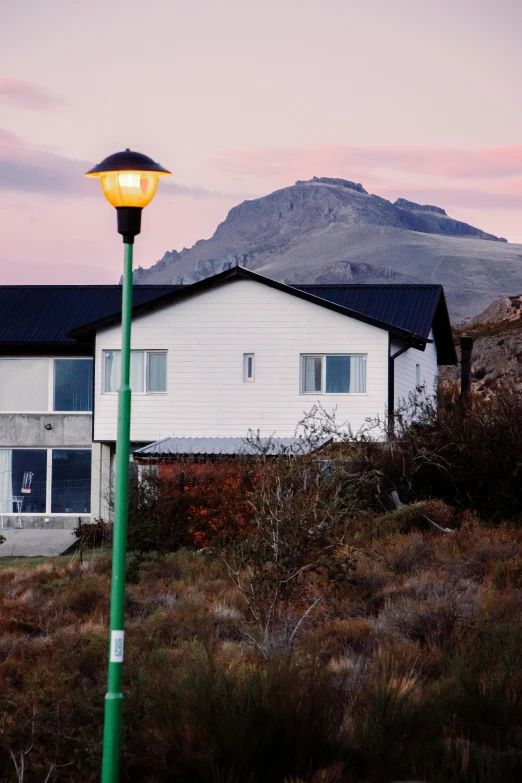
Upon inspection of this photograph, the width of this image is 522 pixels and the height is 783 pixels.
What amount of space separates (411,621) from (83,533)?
594 inches

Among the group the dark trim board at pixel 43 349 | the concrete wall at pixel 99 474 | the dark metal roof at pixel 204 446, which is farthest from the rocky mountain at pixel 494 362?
the dark trim board at pixel 43 349

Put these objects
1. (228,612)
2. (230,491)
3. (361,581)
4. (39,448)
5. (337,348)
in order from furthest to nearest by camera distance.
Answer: (39,448)
(337,348)
(230,491)
(361,581)
(228,612)

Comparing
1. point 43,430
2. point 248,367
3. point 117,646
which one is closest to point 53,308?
point 43,430

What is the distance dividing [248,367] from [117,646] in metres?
22.5

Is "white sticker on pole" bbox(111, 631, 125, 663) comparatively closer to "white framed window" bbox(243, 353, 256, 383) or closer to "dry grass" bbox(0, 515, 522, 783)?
"dry grass" bbox(0, 515, 522, 783)

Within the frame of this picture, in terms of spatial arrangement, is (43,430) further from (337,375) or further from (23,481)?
(337,375)

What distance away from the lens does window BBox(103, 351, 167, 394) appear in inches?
1211

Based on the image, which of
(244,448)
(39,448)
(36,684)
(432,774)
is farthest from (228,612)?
(39,448)

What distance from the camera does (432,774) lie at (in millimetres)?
7797

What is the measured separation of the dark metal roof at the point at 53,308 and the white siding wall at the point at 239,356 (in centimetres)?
213

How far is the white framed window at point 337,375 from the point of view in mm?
29844

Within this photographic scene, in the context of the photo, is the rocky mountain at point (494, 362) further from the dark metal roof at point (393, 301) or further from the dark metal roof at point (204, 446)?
the dark metal roof at point (204, 446)

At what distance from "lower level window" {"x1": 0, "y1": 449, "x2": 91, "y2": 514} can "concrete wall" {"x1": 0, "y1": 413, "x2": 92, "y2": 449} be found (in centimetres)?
24

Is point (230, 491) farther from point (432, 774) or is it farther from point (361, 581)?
point (432, 774)
